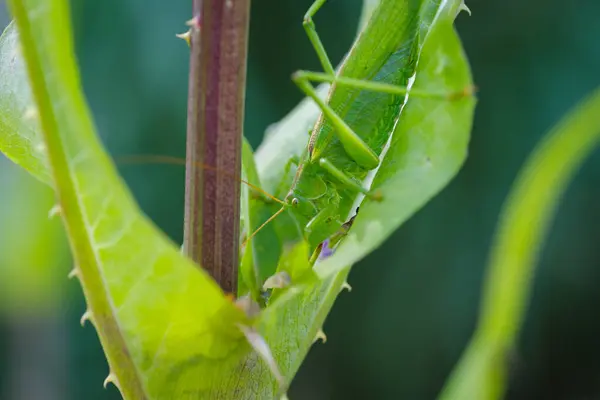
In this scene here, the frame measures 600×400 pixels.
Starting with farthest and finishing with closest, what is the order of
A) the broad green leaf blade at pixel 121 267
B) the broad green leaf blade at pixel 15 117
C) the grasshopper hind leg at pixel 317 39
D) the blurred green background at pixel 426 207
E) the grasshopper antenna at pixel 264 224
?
the blurred green background at pixel 426 207, the grasshopper hind leg at pixel 317 39, the grasshopper antenna at pixel 264 224, the broad green leaf blade at pixel 15 117, the broad green leaf blade at pixel 121 267

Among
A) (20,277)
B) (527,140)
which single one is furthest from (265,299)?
(527,140)

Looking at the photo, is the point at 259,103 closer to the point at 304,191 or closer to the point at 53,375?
the point at 53,375

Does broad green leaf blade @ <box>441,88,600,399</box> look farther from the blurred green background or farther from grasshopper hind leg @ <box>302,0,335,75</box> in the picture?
the blurred green background

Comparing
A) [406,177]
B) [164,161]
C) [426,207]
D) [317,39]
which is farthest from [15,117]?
[426,207]

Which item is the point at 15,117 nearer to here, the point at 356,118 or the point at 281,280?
the point at 281,280

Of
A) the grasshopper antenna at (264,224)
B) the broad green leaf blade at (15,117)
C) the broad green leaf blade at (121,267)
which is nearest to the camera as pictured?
the broad green leaf blade at (121,267)

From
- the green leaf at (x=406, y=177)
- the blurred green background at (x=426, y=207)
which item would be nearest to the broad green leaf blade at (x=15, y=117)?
the green leaf at (x=406, y=177)

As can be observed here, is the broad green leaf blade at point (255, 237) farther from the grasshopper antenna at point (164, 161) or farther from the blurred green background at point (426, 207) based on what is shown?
the blurred green background at point (426, 207)
